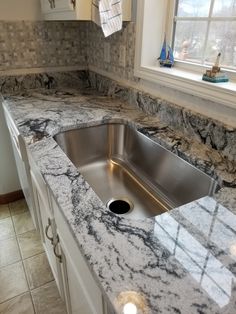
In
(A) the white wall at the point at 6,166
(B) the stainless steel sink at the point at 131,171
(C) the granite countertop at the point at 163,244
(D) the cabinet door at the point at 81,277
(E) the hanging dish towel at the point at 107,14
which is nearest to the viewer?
(C) the granite countertop at the point at 163,244

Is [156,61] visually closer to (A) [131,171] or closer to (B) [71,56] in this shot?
(A) [131,171]

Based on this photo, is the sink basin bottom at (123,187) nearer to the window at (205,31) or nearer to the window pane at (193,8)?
the window at (205,31)

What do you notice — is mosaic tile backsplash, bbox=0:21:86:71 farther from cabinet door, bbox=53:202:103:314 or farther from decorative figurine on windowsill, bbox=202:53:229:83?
cabinet door, bbox=53:202:103:314

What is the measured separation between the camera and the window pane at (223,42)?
1005 mm

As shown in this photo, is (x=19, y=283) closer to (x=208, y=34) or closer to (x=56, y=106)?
(x=56, y=106)

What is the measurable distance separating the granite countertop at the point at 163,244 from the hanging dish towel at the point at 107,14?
635 millimetres

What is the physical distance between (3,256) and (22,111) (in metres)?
0.95

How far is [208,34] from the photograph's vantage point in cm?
109

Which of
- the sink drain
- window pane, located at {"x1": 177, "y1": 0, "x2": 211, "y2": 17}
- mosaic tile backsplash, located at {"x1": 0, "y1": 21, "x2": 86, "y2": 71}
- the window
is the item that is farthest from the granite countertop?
mosaic tile backsplash, located at {"x1": 0, "y1": 21, "x2": 86, "y2": 71}

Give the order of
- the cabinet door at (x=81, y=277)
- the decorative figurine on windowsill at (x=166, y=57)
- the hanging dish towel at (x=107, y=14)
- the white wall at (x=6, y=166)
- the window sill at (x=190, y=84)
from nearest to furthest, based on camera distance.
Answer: the cabinet door at (x=81, y=277) → the window sill at (x=190, y=84) → the hanging dish towel at (x=107, y=14) → the decorative figurine on windowsill at (x=166, y=57) → the white wall at (x=6, y=166)

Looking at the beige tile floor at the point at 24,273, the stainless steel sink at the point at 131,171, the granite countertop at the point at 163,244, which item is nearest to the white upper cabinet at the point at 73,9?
the stainless steel sink at the point at 131,171

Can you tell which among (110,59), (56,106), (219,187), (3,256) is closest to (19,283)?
(3,256)

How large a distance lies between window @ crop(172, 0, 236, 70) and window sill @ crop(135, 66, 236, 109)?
9cm

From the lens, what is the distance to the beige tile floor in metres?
1.34
